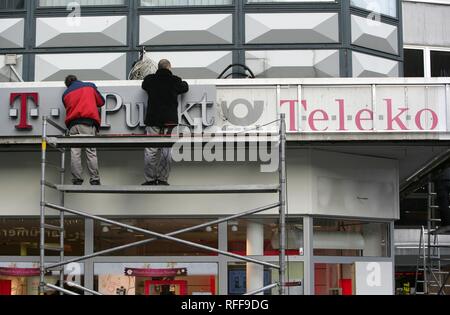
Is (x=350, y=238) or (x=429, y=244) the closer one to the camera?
(x=350, y=238)

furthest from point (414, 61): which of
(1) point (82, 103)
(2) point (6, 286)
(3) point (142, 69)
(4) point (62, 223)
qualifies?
(2) point (6, 286)

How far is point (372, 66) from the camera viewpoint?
12898 mm

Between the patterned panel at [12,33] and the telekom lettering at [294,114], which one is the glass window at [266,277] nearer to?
the telekom lettering at [294,114]

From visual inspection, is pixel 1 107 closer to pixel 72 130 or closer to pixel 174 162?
pixel 72 130

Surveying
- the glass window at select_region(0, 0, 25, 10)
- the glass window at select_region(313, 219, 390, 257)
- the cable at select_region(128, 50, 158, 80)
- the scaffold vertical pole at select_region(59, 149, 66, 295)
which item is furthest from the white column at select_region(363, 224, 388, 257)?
the glass window at select_region(0, 0, 25, 10)

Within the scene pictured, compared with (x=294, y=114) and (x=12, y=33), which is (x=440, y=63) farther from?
(x=12, y=33)

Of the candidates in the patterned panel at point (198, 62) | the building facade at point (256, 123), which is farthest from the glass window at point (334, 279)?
the patterned panel at point (198, 62)

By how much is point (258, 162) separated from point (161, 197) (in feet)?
4.60

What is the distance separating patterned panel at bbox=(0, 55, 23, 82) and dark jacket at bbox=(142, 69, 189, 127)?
2.48 meters

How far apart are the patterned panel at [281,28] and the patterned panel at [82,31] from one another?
185 centimetres

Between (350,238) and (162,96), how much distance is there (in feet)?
11.0

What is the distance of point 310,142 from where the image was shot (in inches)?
455

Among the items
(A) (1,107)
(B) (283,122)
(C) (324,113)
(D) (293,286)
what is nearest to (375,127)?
(C) (324,113)

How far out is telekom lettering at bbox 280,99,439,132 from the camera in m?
11.4
